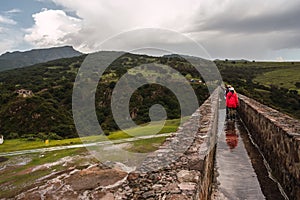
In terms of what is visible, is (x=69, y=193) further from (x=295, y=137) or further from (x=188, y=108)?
(x=188, y=108)

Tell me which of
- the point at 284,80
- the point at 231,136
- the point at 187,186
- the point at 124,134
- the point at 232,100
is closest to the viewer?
the point at 187,186

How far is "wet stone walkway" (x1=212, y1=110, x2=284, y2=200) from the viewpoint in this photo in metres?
4.60

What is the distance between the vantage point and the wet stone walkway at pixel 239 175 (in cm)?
460

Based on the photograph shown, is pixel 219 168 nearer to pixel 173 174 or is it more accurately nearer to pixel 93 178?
pixel 173 174

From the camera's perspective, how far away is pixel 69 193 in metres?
9.34

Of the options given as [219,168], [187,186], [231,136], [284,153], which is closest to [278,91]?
[231,136]

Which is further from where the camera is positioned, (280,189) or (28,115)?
(28,115)

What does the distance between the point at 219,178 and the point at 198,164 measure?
1.68 meters

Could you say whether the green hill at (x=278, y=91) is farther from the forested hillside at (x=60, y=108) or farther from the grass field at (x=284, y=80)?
the forested hillside at (x=60, y=108)

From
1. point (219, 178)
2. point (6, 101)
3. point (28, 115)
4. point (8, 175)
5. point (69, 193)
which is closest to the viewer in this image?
point (219, 178)

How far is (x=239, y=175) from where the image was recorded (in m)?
5.51

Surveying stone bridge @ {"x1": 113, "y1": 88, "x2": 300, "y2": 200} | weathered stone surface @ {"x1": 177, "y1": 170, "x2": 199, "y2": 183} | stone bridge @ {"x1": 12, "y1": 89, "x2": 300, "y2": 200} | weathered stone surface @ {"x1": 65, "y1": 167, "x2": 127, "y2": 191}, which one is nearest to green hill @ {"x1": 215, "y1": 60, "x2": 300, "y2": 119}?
weathered stone surface @ {"x1": 65, "y1": 167, "x2": 127, "y2": 191}

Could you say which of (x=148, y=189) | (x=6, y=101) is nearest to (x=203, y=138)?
(x=148, y=189)

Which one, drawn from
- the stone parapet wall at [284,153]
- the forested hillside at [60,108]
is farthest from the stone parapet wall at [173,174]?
the forested hillside at [60,108]
